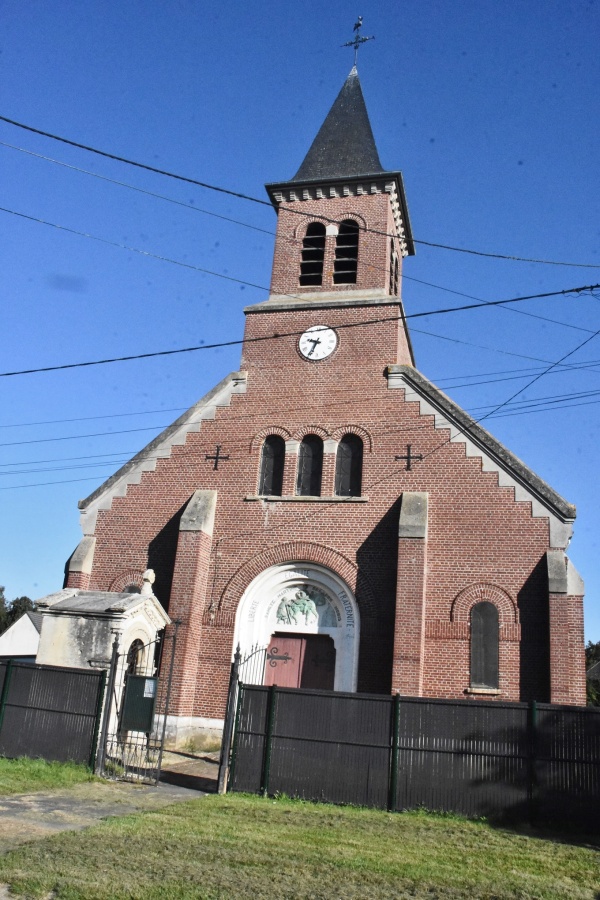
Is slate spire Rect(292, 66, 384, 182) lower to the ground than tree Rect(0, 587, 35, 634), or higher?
higher

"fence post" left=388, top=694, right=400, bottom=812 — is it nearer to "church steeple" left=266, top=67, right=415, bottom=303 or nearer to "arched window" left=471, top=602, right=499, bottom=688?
"arched window" left=471, top=602, right=499, bottom=688

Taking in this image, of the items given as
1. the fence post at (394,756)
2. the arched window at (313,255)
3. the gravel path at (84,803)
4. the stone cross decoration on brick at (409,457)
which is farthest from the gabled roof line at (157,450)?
the fence post at (394,756)

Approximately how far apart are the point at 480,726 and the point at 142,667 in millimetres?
7354

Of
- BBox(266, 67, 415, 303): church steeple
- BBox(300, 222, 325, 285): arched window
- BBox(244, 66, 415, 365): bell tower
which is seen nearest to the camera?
BBox(244, 66, 415, 365): bell tower

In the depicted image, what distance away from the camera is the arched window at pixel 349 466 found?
18.8m

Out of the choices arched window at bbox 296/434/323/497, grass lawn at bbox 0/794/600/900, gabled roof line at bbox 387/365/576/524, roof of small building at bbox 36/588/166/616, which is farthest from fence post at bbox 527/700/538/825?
arched window at bbox 296/434/323/497

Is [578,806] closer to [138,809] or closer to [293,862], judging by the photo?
[293,862]

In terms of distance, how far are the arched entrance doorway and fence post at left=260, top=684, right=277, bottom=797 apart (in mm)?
5370

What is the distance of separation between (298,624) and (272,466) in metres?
3.96

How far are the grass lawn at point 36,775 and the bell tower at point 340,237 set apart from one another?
1152 centimetres

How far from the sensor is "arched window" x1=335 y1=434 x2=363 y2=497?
18.8 meters

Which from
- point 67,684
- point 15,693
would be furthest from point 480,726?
point 15,693

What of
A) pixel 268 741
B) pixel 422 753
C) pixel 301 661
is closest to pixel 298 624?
pixel 301 661

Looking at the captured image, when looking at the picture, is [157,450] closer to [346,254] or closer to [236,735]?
[346,254]
